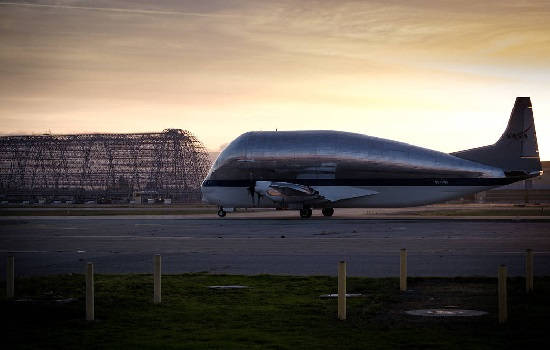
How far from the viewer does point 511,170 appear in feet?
202

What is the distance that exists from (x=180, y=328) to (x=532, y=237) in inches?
1131

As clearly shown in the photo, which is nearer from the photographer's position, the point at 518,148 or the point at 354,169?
the point at 518,148

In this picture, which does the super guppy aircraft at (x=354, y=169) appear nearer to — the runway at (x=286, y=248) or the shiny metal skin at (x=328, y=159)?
the shiny metal skin at (x=328, y=159)

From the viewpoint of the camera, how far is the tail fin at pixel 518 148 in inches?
2418

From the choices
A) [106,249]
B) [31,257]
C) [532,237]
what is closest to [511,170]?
[532,237]

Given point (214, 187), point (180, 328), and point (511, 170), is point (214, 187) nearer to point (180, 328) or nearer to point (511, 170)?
point (511, 170)

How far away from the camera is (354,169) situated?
218 feet

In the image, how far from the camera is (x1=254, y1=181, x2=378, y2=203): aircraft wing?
66.2 m

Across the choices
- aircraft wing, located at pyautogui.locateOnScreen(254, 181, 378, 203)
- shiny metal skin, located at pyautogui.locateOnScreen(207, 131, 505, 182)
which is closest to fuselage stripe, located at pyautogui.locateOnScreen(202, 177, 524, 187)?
shiny metal skin, located at pyautogui.locateOnScreen(207, 131, 505, 182)

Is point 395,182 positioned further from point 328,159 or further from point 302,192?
point 302,192

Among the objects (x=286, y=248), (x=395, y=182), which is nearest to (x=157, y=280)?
(x=286, y=248)

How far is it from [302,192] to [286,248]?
3223cm

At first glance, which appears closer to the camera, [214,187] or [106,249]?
[106,249]

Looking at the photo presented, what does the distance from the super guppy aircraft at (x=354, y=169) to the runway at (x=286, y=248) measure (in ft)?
34.9
